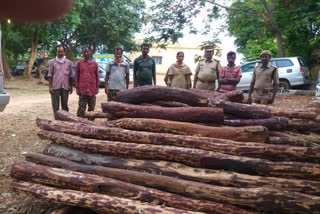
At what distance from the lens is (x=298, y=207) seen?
2.01 metres

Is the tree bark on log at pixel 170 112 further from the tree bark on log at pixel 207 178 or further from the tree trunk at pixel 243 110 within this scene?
the tree bark on log at pixel 207 178

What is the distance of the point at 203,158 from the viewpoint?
2365mm

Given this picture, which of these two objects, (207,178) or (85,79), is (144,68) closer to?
(85,79)

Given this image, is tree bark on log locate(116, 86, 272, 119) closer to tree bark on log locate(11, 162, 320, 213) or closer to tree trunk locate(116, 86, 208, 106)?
tree trunk locate(116, 86, 208, 106)

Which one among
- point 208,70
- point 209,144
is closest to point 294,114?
point 209,144

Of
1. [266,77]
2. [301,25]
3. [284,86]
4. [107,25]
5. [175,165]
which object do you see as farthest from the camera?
[107,25]

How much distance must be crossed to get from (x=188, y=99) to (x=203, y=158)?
984 millimetres

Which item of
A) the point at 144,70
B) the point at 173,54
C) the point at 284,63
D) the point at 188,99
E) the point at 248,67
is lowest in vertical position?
the point at 188,99

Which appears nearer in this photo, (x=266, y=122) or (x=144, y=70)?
(x=266, y=122)

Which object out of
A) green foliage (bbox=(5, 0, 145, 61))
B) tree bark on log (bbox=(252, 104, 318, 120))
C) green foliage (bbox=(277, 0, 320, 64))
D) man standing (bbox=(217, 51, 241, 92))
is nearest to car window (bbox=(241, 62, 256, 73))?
green foliage (bbox=(277, 0, 320, 64))

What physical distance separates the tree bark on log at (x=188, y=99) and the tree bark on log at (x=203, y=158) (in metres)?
0.85

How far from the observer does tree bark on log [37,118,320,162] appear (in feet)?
7.90

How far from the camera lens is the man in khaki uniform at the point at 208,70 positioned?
17.8 feet

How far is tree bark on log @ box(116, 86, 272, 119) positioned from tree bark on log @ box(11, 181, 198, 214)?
1.38 m
